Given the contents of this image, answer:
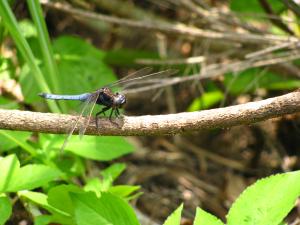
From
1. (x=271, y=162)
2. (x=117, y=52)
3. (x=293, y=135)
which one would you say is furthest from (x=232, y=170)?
(x=117, y=52)

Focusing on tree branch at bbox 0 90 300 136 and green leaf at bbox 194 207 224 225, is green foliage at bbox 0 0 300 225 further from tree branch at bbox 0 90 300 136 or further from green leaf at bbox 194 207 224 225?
tree branch at bbox 0 90 300 136

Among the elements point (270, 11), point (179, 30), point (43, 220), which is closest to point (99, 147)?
point (43, 220)

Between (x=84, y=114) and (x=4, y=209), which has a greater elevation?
(x=84, y=114)

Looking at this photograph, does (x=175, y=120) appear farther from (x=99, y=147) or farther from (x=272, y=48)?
(x=272, y=48)

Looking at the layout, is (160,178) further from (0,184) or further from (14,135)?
(0,184)

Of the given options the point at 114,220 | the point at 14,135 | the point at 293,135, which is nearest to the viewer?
the point at 114,220

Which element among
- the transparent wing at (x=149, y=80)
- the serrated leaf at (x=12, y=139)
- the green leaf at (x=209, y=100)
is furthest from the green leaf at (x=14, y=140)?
the green leaf at (x=209, y=100)
